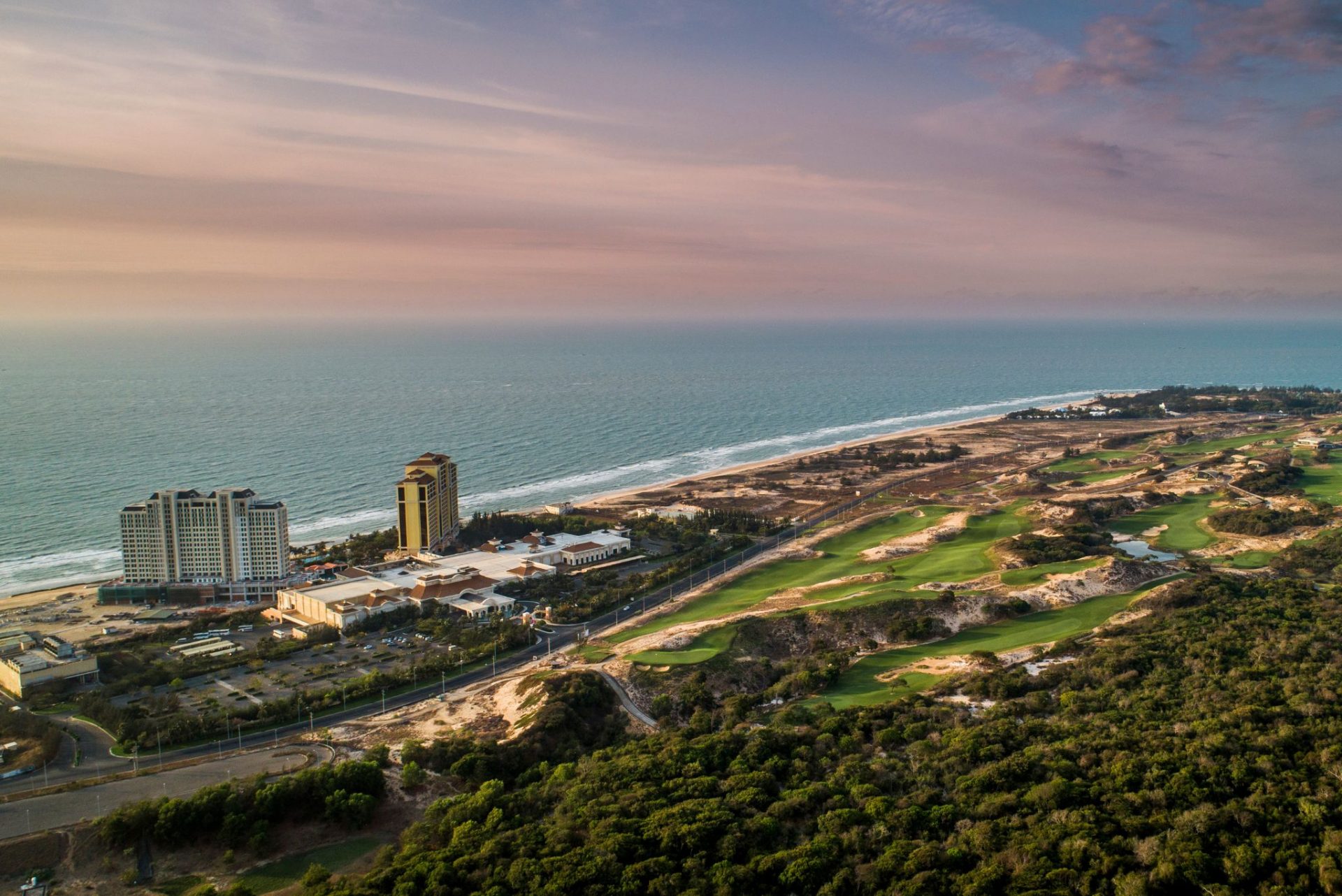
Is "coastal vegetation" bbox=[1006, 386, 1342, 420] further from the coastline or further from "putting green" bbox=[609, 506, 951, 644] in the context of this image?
"putting green" bbox=[609, 506, 951, 644]

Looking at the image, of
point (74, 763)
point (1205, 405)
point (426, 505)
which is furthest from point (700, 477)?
point (1205, 405)

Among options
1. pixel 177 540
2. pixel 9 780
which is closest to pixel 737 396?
pixel 177 540

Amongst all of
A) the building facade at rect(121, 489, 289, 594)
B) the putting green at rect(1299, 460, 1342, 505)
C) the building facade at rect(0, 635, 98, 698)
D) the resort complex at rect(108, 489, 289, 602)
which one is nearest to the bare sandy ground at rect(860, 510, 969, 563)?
the putting green at rect(1299, 460, 1342, 505)

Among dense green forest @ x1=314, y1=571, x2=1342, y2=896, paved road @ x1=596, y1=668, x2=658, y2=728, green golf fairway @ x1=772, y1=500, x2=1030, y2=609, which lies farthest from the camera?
green golf fairway @ x1=772, y1=500, x2=1030, y2=609

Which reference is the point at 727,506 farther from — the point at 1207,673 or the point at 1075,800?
the point at 1075,800

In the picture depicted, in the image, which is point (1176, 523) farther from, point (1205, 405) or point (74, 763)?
point (1205, 405)

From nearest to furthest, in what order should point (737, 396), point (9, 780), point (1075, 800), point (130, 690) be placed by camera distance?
point (1075, 800) < point (9, 780) < point (130, 690) < point (737, 396)
